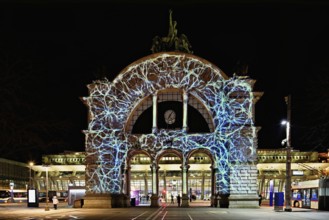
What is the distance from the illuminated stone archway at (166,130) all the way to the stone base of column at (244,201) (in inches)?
47.7

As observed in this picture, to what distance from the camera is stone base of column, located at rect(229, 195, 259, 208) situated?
197 ft

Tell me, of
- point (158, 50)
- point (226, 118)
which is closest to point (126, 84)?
point (158, 50)

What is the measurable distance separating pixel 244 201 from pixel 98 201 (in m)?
15.8

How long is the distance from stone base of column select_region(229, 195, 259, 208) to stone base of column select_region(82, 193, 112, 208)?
13.2 metres

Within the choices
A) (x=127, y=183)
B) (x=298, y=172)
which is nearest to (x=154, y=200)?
(x=127, y=183)

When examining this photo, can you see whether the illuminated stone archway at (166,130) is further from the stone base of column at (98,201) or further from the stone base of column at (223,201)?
the stone base of column at (223,201)

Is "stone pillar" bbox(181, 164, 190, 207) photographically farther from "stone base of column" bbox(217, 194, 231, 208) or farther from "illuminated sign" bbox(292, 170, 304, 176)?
"illuminated sign" bbox(292, 170, 304, 176)

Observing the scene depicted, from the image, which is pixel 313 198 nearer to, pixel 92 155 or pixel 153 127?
pixel 153 127

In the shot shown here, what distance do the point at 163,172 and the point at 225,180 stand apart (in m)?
43.7

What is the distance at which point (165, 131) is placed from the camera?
63.1m

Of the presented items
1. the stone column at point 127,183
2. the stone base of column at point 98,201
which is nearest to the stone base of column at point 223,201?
the stone column at point 127,183

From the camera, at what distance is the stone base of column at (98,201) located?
61219 millimetres

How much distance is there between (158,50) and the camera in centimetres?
6309

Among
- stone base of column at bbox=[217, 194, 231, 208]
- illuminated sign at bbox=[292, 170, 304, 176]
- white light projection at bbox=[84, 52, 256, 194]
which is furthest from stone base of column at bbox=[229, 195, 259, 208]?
illuminated sign at bbox=[292, 170, 304, 176]
